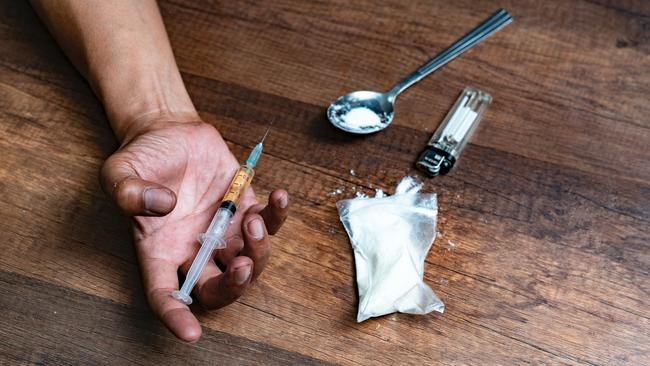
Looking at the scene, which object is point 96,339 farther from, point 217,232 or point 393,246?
point 393,246

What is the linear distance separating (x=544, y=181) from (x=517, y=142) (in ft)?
0.31

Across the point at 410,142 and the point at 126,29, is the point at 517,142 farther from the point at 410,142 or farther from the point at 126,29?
the point at 126,29

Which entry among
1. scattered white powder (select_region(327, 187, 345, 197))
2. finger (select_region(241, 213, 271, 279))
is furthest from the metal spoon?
finger (select_region(241, 213, 271, 279))

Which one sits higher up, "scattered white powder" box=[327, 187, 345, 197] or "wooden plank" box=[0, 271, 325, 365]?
"scattered white powder" box=[327, 187, 345, 197]

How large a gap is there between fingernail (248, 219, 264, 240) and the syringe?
0.08 metres

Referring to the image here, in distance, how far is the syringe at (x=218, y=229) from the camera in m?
0.88

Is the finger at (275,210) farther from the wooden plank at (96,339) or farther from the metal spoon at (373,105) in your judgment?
the metal spoon at (373,105)

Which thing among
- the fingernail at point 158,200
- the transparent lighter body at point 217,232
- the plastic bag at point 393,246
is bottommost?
the plastic bag at point 393,246

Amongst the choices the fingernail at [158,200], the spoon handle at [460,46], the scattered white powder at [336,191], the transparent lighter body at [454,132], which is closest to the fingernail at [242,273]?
the fingernail at [158,200]

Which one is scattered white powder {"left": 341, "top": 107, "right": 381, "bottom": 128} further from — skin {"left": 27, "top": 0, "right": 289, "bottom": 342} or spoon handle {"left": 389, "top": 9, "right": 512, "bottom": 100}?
skin {"left": 27, "top": 0, "right": 289, "bottom": 342}

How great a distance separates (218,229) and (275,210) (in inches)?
3.4

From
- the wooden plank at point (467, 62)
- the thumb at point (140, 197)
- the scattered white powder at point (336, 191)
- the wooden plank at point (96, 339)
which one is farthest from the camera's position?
the wooden plank at point (467, 62)

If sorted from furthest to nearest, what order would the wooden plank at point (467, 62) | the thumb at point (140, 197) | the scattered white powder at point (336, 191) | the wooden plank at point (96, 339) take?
the wooden plank at point (467, 62)
the scattered white powder at point (336, 191)
the wooden plank at point (96, 339)
the thumb at point (140, 197)

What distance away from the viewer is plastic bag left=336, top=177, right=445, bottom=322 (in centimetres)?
96
